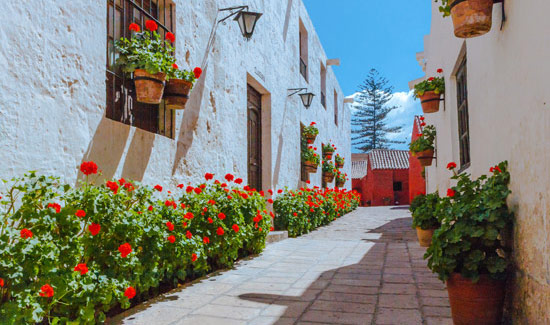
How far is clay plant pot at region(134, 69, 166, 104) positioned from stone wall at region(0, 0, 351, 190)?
324mm

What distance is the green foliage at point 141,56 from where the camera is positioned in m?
3.81

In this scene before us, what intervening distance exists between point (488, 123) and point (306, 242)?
4364mm

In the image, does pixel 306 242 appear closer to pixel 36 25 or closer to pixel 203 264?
pixel 203 264

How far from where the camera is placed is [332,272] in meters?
4.73

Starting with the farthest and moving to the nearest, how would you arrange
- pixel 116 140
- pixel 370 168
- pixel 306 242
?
pixel 370 168, pixel 306 242, pixel 116 140

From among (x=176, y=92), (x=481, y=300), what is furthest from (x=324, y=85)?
(x=481, y=300)

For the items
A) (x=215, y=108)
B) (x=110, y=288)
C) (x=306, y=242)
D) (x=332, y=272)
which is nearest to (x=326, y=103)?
(x=306, y=242)

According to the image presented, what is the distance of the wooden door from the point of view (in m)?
7.76

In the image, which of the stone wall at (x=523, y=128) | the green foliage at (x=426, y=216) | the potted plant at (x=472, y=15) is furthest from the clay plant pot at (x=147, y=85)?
the green foliage at (x=426, y=216)

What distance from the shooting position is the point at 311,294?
380 cm

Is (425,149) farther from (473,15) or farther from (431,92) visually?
(473,15)

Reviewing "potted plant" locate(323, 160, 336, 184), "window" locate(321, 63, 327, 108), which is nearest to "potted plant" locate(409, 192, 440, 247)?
"potted plant" locate(323, 160, 336, 184)

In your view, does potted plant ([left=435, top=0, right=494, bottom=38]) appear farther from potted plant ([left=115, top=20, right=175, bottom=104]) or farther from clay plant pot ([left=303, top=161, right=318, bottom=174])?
clay plant pot ([left=303, top=161, right=318, bottom=174])

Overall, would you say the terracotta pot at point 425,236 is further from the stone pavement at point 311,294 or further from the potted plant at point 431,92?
the potted plant at point 431,92
